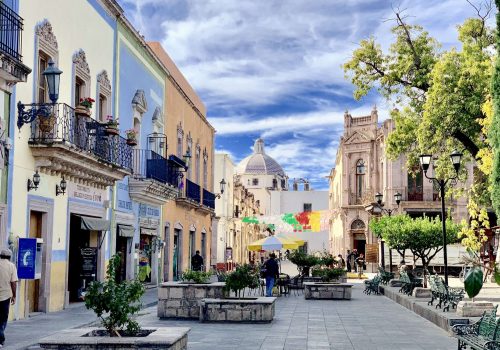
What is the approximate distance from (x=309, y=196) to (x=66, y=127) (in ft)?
269

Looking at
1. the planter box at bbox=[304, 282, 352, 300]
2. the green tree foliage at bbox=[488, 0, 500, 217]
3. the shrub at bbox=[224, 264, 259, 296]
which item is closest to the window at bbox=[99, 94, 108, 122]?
the shrub at bbox=[224, 264, 259, 296]

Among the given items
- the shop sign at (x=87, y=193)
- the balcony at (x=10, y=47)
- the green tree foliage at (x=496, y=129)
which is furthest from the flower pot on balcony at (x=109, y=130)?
the green tree foliage at (x=496, y=129)

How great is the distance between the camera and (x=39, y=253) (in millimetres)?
15008

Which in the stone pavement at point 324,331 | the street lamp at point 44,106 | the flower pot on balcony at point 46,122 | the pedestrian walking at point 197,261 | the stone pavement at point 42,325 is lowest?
the stone pavement at point 324,331

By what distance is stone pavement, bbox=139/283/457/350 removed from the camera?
444 inches

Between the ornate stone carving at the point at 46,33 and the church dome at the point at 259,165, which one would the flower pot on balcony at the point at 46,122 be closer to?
the ornate stone carving at the point at 46,33

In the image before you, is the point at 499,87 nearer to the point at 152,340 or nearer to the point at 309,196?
the point at 152,340

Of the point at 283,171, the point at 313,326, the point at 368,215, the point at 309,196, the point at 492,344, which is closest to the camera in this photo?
the point at 492,344

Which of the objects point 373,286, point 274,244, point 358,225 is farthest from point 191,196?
point 358,225

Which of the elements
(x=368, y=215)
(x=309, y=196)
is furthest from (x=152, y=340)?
(x=309, y=196)

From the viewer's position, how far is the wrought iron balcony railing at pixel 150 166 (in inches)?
904

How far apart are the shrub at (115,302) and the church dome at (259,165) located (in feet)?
339

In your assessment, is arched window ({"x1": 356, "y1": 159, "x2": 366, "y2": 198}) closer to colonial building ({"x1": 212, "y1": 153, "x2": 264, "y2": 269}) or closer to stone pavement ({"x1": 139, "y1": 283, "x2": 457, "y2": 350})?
colonial building ({"x1": 212, "y1": 153, "x2": 264, "y2": 269})

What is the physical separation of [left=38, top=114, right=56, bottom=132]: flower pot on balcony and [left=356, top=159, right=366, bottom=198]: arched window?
39.8 meters
